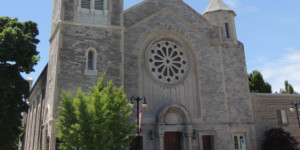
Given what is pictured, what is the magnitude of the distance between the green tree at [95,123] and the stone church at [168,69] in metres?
2.87

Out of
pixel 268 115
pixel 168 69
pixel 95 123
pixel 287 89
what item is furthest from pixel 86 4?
pixel 287 89

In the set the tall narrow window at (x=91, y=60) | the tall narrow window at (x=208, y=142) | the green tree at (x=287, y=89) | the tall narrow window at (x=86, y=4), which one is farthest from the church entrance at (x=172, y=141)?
the green tree at (x=287, y=89)

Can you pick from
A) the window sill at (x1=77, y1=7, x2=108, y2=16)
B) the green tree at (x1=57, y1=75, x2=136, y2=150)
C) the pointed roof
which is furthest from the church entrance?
the pointed roof

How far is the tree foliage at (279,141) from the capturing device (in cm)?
1972

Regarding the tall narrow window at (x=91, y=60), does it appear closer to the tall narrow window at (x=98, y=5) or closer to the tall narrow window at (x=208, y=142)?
the tall narrow window at (x=98, y=5)

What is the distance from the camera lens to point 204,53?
20.9 m

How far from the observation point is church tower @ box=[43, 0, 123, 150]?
15477 mm

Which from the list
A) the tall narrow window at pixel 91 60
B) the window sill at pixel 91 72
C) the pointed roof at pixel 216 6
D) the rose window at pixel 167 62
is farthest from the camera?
the pointed roof at pixel 216 6

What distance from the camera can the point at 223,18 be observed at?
74.4 ft

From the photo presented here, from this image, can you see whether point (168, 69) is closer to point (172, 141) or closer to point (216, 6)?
point (172, 141)

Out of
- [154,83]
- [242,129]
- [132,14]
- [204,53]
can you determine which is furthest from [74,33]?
[242,129]

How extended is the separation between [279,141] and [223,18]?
423 inches

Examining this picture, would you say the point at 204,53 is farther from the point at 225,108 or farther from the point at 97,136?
the point at 97,136

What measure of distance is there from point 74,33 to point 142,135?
7804 mm
